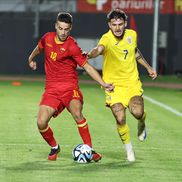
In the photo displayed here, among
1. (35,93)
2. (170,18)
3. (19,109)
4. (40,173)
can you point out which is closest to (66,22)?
(40,173)

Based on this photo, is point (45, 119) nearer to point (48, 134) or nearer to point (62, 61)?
point (48, 134)

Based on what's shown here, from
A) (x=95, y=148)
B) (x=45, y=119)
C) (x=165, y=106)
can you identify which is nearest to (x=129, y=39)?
(x=45, y=119)

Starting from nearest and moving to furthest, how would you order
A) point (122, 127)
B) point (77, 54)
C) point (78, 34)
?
point (77, 54), point (122, 127), point (78, 34)

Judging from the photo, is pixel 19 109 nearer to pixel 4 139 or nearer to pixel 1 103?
pixel 1 103

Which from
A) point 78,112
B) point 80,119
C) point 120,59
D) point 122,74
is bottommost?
point 80,119

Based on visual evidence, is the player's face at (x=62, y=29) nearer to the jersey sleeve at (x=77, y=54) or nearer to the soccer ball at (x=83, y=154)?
the jersey sleeve at (x=77, y=54)

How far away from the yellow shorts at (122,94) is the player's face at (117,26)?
779 mm

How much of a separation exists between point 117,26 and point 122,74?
726 mm

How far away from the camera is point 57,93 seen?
40.0 ft

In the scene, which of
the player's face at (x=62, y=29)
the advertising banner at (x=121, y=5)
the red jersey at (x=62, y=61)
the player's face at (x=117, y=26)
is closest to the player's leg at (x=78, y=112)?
the red jersey at (x=62, y=61)

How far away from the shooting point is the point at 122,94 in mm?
12578

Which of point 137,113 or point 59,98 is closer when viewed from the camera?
point 59,98

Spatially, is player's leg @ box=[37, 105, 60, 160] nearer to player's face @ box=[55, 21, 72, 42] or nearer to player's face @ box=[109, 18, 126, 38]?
player's face @ box=[55, 21, 72, 42]

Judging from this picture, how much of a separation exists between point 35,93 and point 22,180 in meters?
17.1
